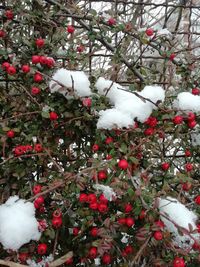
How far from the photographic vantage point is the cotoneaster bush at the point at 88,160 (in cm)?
144

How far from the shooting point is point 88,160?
5.06ft

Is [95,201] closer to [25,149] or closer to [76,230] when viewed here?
[76,230]

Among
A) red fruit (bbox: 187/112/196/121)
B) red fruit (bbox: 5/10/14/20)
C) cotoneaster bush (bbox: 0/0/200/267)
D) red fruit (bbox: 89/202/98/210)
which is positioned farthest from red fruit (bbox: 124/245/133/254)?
red fruit (bbox: 5/10/14/20)

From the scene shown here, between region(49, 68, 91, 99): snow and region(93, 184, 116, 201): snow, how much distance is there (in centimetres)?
40

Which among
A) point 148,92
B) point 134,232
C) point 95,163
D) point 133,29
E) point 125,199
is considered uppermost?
point 133,29

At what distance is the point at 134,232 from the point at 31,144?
57 centimetres

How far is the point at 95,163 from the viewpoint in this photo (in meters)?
1.49

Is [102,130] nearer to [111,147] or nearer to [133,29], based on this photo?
[111,147]

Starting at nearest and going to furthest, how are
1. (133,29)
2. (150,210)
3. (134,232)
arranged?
(150,210), (134,232), (133,29)

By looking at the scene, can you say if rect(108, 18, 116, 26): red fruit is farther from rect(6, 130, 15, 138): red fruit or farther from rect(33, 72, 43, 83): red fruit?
rect(6, 130, 15, 138): red fruit

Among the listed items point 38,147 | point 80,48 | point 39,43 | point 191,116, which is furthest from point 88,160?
point 80,48

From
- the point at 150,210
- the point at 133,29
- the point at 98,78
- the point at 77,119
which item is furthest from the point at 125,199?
the point at 133,29

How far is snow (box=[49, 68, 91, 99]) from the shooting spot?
1.63m

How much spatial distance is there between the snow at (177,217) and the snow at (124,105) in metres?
0.35
